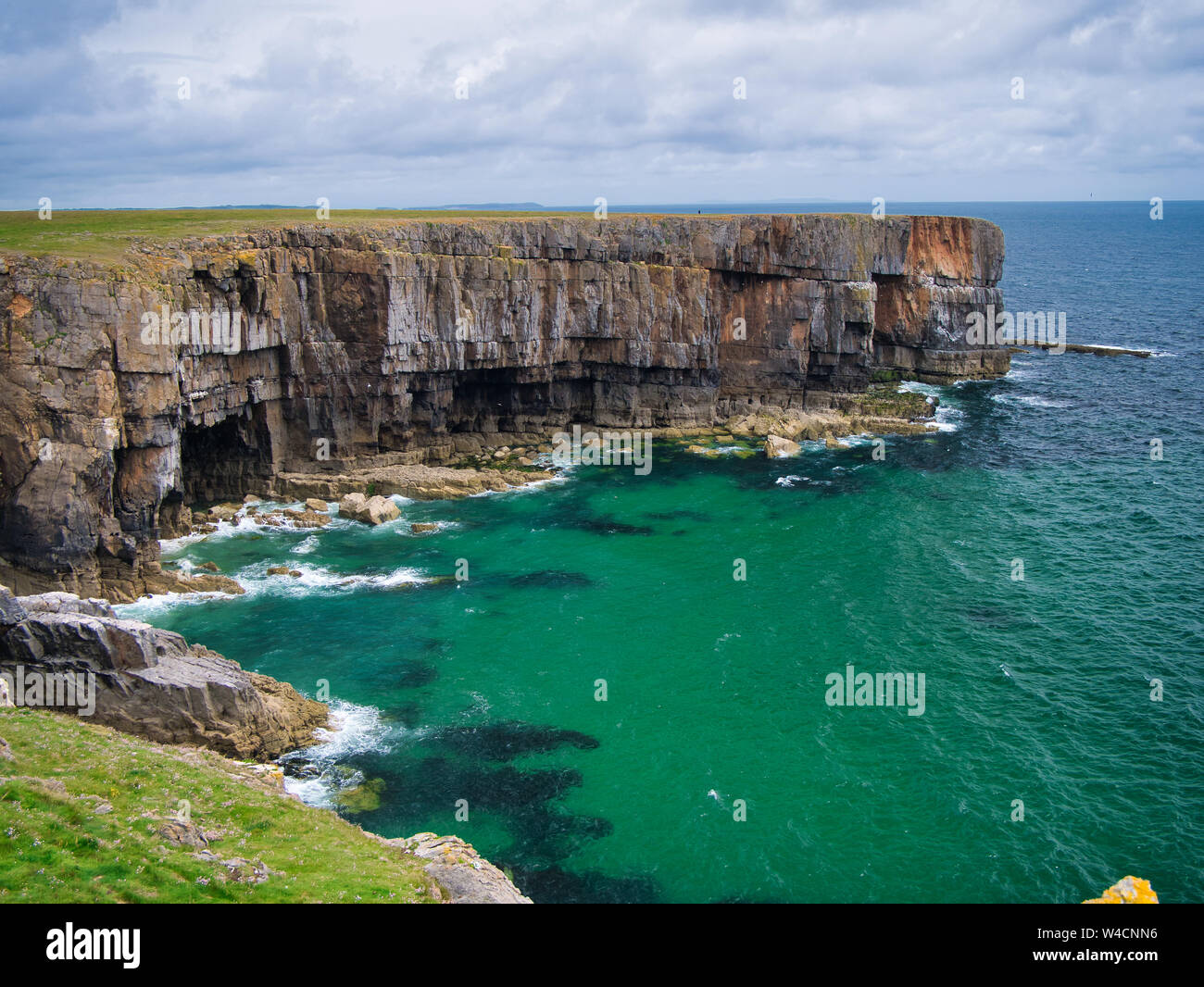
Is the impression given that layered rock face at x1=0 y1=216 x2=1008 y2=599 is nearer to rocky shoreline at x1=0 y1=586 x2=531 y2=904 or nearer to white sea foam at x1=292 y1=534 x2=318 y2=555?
white sea foam at x1=292 y1=534 x2=318 y2=555

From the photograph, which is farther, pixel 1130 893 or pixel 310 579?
pixel 310 579

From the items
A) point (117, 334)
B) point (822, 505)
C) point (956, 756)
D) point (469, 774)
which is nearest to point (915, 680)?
point (956, 756)

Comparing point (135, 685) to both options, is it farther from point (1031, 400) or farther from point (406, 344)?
point (1031, 400)

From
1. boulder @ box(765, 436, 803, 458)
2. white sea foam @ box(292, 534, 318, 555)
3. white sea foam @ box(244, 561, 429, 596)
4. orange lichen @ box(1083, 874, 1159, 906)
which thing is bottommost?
orange lichen @ box(1083, 874, 1159, 906)

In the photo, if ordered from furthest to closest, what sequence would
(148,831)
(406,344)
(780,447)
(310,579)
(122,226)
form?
1. (780,447)
2. (406,344)
3. (122,226)
4. (310,579)
5. (148,831)

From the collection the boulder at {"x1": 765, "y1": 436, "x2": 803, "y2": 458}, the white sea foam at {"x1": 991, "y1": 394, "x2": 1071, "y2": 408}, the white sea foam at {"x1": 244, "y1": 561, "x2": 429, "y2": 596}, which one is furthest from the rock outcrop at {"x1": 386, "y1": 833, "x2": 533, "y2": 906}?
the white sea foam at {"x1": 991, "y1": 394, "x2": 1071, "y2": 408}

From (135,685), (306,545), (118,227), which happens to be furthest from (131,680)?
(118,227)

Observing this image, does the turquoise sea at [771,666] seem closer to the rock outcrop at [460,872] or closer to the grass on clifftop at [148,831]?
the rock outcrop at [460,872]
